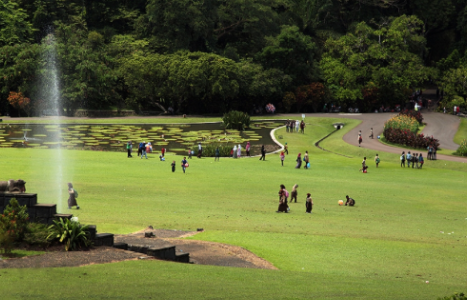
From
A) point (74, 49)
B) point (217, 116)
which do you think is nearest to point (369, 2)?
point (217, 116)

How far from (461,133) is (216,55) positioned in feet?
124

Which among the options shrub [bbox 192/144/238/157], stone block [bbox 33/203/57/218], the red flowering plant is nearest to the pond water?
shrub [bbox 192/144/238/157]

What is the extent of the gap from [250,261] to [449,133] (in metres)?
65.1

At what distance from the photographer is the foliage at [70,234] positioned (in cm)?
1939

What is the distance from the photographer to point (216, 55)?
324 feet

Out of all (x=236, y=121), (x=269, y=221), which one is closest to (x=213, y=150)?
(x=236, y=121)

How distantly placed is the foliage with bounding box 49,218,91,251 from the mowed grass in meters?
1.91

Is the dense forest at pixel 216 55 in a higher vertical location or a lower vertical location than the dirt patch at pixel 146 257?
higher

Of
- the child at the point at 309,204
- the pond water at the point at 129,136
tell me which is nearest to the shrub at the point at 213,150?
the pond water at the point at 129,136

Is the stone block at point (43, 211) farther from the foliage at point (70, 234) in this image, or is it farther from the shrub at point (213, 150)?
the shrub at point (213, 150)

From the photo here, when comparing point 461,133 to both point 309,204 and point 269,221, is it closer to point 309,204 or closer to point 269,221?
point 309,204

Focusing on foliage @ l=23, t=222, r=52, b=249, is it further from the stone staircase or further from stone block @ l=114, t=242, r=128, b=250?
stone block @ l=114, t=242, r=128, b=250

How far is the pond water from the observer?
6594 centimetres

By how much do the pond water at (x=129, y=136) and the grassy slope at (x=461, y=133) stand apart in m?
21.8
